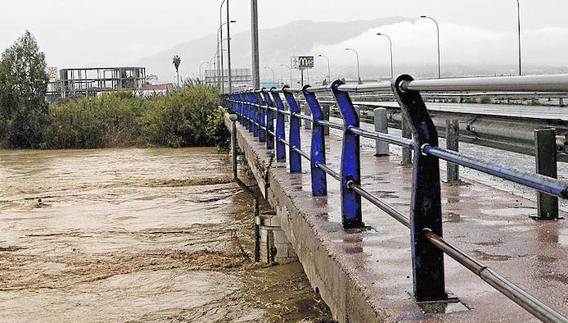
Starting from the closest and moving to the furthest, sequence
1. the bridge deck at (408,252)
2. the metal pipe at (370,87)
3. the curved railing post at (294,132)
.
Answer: the bridge deck at (408,252), the metal pipe at (370,87), the curved railing post at (294,132)

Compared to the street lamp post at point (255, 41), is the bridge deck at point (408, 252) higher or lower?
lower

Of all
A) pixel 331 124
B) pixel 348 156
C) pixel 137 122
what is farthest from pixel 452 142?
pixel 137 122

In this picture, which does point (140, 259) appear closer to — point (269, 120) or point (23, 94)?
point (269, 120)

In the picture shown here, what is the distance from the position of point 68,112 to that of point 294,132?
129 feet

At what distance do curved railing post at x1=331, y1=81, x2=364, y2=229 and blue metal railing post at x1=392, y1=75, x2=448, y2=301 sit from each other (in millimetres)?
1773

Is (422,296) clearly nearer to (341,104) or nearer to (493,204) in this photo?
(341,104)

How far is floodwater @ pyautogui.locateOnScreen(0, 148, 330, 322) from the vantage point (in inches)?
285

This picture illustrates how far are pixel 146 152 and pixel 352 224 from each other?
106ft

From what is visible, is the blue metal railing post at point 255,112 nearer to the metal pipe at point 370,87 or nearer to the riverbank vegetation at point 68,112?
the metal pipe at point 370,87

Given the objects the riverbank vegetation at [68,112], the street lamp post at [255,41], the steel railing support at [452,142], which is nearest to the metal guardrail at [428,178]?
the steel railing support at [452,142]

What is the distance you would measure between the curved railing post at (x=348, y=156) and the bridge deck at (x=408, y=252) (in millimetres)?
207

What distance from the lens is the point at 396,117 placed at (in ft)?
54.0

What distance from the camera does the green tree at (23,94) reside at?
45094 millimetres

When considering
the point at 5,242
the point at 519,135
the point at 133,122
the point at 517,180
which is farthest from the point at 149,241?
the point at 133,122
